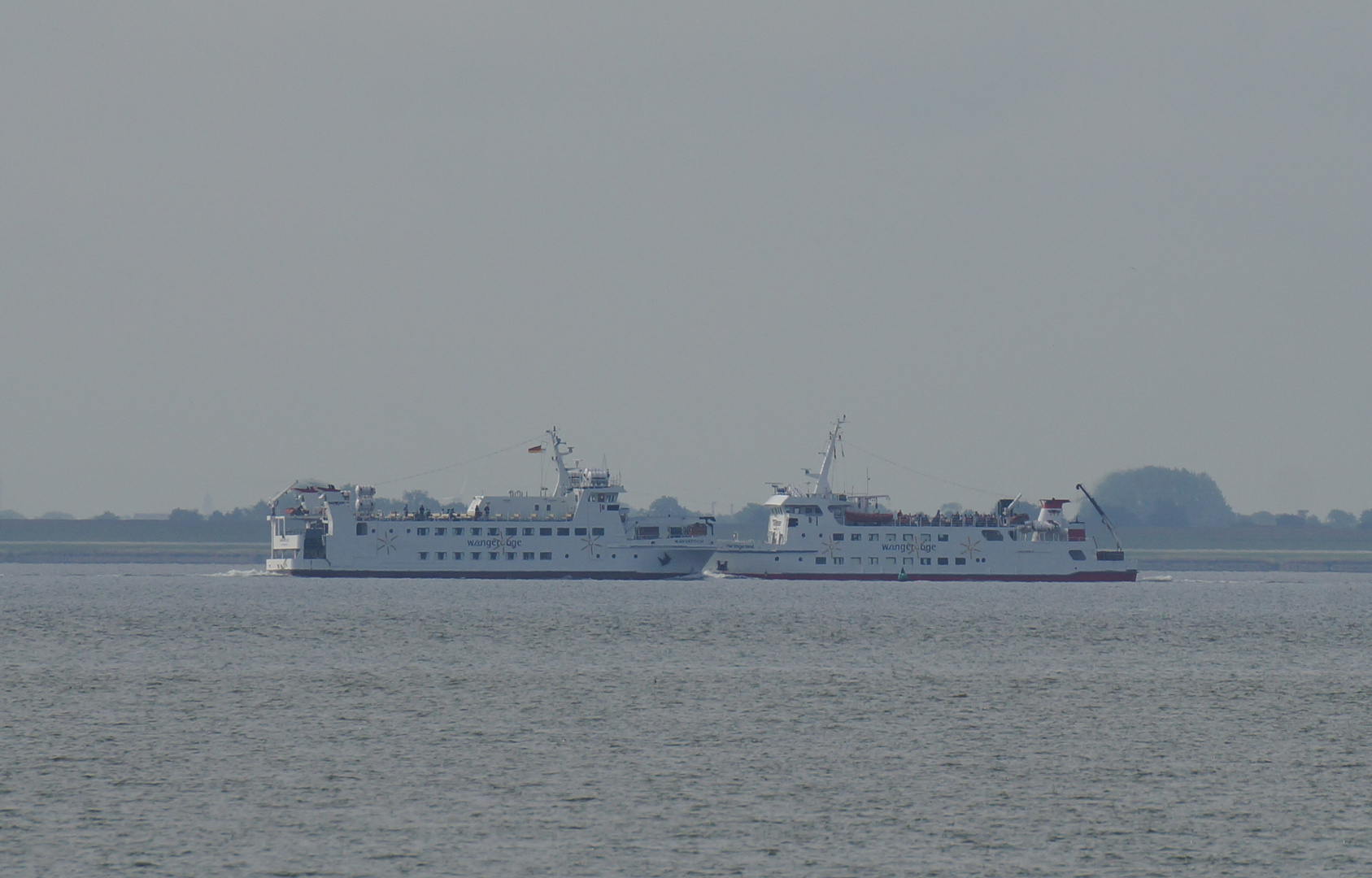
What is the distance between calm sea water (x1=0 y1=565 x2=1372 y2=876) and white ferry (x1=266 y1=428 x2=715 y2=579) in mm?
47997

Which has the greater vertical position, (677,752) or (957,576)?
(957,576)

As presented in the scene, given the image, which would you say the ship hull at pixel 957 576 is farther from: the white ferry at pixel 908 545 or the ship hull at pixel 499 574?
the ship hull at pixel 499 574

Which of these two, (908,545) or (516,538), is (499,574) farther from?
(908,545)

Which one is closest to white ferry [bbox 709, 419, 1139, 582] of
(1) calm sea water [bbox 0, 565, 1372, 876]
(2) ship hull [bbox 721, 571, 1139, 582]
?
(2) ship hull [bbox 721, 571, 1139, 582]

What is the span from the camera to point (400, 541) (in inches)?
5212

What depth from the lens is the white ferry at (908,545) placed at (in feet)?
436

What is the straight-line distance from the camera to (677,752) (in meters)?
38.7

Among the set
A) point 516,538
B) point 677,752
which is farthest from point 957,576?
point 677,752

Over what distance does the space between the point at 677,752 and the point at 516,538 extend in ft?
306

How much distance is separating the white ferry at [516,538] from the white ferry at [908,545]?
6061 mm

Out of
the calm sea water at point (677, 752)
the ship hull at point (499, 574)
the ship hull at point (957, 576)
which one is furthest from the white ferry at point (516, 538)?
the calm sea water at point (677, 752)

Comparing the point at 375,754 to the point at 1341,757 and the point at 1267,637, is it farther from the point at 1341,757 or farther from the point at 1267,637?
the point at 1267,637

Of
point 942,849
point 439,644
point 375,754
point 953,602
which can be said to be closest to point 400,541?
point 953,602

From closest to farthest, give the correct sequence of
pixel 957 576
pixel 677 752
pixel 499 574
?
pixel 677 752 < pixel 499 574 < pixel 957 576
